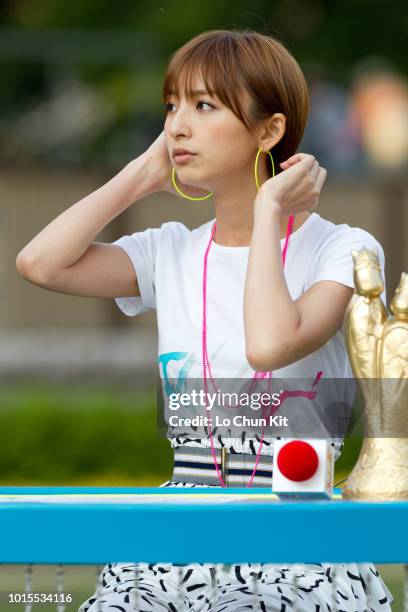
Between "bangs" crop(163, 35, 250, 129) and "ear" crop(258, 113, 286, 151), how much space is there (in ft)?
0.20

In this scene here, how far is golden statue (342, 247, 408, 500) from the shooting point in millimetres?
2396

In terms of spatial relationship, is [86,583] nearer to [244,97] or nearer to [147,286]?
[147,286]

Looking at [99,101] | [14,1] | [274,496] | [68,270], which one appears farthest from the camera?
[14,1]

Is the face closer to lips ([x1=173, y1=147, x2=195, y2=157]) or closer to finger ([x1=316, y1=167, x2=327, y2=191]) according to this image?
lips ([x1=173, y1=147, x2=195, y2=157])

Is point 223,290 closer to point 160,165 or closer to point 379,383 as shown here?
point 160,165

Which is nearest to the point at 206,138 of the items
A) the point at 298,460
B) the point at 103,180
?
the point at 298,460

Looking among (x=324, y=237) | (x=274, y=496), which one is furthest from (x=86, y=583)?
(x=324, y=237)

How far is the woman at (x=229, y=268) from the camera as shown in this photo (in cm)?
267

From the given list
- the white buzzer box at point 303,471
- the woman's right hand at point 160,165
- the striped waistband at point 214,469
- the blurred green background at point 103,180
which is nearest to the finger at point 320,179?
the woman's right hand at point 160,165

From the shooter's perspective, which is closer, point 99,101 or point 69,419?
point 69,419

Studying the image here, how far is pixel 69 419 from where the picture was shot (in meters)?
10.6

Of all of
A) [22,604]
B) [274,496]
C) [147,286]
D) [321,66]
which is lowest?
[22,604]

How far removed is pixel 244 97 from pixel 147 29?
12.2 m

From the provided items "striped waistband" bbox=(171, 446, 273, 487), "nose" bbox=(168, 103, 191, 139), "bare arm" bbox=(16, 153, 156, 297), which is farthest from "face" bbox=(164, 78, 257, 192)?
"striped waistband" bbox=(171, 446, 273, 487)
